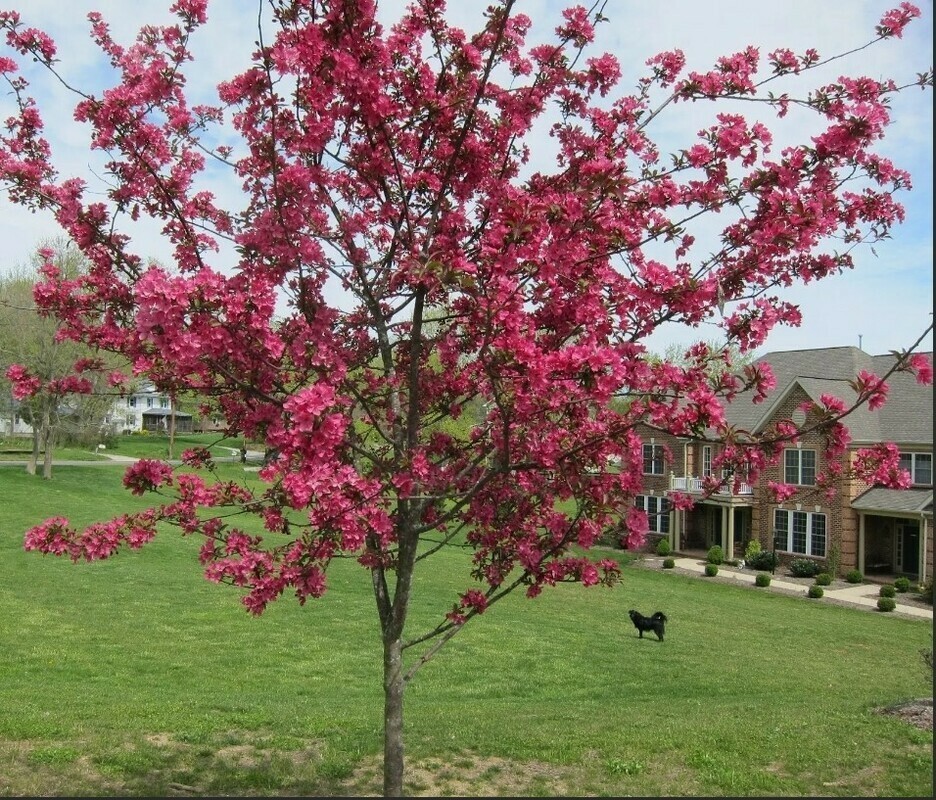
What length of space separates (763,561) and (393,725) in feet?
91.0

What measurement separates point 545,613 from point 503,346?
16.7 m

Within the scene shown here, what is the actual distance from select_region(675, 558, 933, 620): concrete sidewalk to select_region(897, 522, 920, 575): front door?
105 inches

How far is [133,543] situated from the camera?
16.3 ft

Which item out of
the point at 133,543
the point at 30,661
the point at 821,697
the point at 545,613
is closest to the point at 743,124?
the point at 133,543

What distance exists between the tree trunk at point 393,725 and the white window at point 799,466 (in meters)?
27.6

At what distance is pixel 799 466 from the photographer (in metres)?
30.6

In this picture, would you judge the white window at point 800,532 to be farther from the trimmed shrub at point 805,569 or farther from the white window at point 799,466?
the white window at point 799,466

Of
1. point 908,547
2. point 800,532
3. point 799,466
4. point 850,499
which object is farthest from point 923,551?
point 799,466

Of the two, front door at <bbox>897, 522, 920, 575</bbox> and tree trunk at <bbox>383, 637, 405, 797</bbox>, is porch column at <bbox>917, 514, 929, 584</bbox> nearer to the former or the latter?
front door at <bbox>897, 522, 920, 575</bbox>

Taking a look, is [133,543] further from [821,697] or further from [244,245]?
[821,697]

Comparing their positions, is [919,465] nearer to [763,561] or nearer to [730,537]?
[763,561]

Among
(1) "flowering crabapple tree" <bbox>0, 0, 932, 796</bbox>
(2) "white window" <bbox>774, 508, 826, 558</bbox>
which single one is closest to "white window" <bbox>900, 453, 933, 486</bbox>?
(2) "white window" <bbox>774, 508, 826, 558</bbox>

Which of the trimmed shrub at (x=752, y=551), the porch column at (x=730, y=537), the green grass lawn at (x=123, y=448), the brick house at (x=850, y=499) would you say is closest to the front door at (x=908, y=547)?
the brick house at (x=850, y=499)

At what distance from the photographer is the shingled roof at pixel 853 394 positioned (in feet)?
94.2
